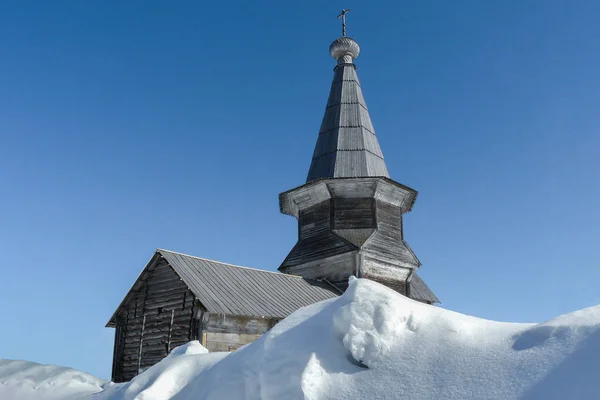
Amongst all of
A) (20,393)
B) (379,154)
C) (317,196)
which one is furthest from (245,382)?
(379,154)

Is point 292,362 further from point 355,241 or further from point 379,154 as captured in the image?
point 379,154

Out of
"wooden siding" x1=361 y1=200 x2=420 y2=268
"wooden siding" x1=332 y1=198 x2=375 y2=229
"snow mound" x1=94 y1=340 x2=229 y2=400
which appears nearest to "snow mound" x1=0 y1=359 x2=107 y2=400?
"snow mound" x1=94 y1=340 x2=229 y2=400

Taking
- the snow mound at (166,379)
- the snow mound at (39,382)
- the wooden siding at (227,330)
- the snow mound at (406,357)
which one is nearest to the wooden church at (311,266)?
the wooden siding at (227,330)

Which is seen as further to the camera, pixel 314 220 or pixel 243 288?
pixel 314 220

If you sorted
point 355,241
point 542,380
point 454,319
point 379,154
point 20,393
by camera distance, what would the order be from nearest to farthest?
point 542,380 < point 454,319 < point 20,393 < point 355,241 < point 379,154

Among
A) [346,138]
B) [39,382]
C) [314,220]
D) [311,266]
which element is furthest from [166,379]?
[346,138]

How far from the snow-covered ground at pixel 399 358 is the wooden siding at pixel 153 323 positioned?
7.99m

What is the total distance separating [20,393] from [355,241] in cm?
1230

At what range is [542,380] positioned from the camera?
3072 mm

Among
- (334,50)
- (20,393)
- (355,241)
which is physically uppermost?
(334,50)

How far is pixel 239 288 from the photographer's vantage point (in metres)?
13.6

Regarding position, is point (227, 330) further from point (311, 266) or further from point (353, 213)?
point (353, 213)

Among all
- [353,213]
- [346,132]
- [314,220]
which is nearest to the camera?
[353,213]

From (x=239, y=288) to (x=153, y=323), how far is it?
2600 mm
